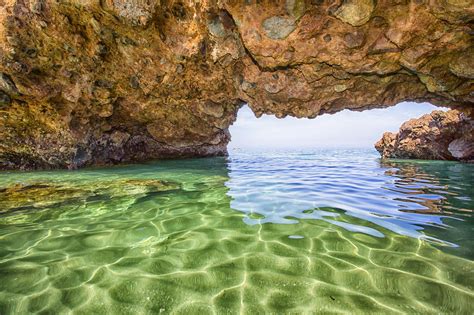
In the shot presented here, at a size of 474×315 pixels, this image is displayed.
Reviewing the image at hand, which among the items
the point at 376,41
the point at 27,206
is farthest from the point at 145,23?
the point at 376,41

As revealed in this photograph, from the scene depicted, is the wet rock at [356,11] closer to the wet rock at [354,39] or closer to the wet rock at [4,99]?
the wet rock at [354,39]

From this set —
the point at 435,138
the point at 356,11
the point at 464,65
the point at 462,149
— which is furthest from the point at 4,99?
the point at 435,138

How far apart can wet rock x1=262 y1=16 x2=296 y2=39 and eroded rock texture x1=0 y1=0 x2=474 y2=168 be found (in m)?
0.02

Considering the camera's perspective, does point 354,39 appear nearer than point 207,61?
Yes

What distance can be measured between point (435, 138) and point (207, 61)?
15.7m

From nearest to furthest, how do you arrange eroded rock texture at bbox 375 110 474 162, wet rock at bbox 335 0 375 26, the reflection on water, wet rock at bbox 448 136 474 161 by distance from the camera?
the reflection on water → wet rock at bbox 335 0 375 26 → wet rock at bbox 448 136 474 161 → eroded rock texture at bbox 375 110 474 162

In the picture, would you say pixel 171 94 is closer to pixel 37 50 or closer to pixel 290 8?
pixel 37 50

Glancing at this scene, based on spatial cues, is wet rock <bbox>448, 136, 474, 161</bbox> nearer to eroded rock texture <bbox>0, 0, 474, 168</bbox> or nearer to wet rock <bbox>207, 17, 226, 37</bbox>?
eroded rock texture <bbox>0, 0, 474, 168</bbox>

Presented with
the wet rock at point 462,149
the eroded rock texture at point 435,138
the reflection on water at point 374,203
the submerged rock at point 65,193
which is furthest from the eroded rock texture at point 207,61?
the eroded rock texture at point 435,138

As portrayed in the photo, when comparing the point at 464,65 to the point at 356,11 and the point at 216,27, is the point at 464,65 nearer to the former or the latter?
the point at 356,11

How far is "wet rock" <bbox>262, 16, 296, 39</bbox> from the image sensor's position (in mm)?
5742

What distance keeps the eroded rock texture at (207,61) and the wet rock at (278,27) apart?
0.08 feet

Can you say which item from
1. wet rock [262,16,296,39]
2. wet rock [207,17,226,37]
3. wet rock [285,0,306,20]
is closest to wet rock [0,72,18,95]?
wet rock [207,17,226,37]

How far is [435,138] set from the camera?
15781 millimetres
